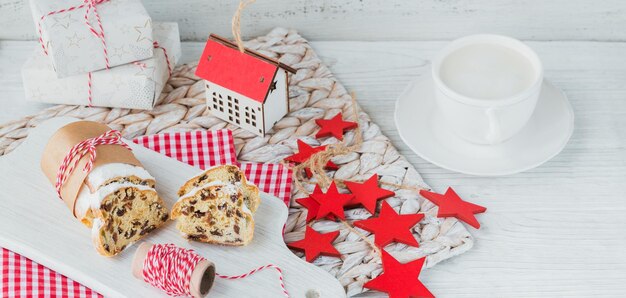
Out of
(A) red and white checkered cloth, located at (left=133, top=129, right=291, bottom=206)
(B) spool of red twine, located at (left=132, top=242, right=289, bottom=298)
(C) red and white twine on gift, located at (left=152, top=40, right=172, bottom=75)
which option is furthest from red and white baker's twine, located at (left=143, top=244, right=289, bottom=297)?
(C) red and white twine on gift, located at (left=152, top=40, right=172, bottom=75)

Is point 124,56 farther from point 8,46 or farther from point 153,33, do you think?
point 8,46

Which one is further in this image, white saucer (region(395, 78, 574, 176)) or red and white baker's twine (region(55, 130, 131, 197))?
white saucer (region(395, 78, 574, 176))

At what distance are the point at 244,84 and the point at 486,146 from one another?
0.42m

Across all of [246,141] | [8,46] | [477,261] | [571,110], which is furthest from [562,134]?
[8,46]

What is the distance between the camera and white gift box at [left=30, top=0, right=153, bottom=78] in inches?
50.4

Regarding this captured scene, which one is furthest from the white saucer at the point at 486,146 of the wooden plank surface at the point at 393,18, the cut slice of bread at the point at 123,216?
the cut slice of bread at the point at 123,216

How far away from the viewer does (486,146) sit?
128 cm

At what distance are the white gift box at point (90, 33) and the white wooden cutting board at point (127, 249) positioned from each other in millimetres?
183

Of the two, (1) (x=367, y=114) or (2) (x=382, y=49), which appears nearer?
(1) (x=367, y=114)

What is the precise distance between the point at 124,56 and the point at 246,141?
0.26 meters

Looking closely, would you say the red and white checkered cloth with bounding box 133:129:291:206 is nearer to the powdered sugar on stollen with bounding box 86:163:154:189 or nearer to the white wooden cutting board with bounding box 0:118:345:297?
the white wooden cutting board with bounding box 0:118:345:297

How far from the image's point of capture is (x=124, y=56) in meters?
1.34

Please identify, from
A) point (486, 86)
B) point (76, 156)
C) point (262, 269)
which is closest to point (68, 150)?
point (76, 156)

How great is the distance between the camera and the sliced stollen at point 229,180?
1104 mm
